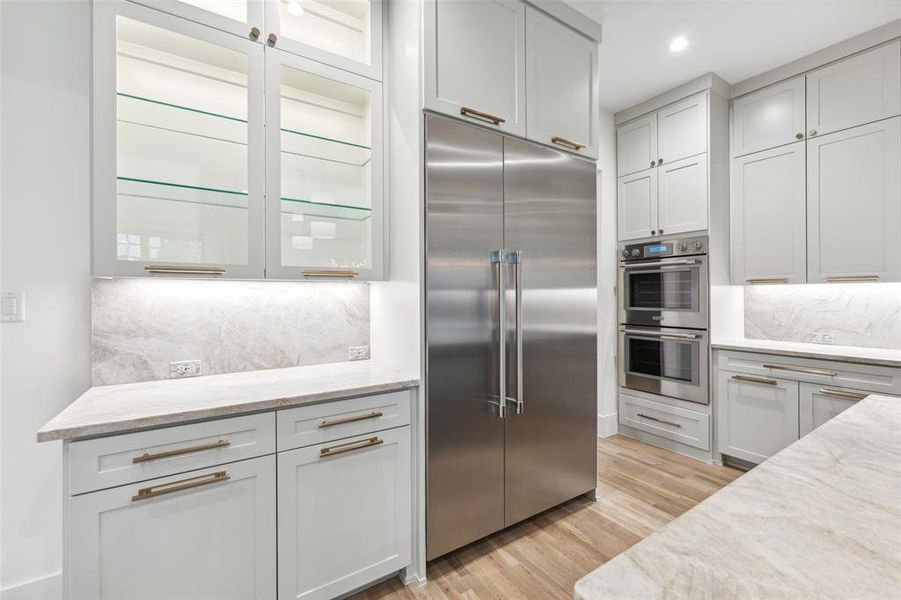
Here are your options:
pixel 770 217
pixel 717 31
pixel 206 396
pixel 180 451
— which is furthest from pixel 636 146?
pixel 180 451

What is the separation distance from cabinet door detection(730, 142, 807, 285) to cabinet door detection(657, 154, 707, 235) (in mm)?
349

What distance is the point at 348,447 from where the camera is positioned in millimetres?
1726

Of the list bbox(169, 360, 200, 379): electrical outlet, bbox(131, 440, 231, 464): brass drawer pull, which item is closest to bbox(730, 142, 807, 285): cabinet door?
bbox(131, 440, 231, 464): brass drawer pull

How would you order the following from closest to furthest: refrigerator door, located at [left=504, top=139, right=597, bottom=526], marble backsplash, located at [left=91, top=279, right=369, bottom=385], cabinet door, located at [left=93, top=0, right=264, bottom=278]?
cabinet door, located at [left=93, top=0, right=264, bottom=278], marble backsplash, located at [left=91, top=279, right=369, bottom=385], refrigerator door, located at [left=504, top=139, right=597, bottom=526]

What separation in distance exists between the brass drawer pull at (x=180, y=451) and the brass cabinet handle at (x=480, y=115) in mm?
1758

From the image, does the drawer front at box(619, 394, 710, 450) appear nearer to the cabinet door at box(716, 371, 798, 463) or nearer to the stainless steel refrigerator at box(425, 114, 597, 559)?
the cabinet door at box(716, 371, 798, 463)

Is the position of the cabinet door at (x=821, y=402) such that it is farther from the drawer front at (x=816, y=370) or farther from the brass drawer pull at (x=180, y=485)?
the brass drawer pull at (x=180, y=485)

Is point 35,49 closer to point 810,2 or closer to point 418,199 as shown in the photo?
point 418,199

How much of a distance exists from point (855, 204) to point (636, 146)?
5.21ft

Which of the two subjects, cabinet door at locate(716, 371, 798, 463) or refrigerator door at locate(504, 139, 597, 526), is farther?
→ cabinet door at locate(716, 371, 798, 463)

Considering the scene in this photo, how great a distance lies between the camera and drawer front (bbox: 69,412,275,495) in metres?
1.28

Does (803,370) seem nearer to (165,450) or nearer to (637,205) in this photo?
(637,205)

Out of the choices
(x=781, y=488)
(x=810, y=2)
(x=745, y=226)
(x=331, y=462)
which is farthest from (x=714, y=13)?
(x=331, y=462)

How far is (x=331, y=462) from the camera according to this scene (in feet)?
5.57
